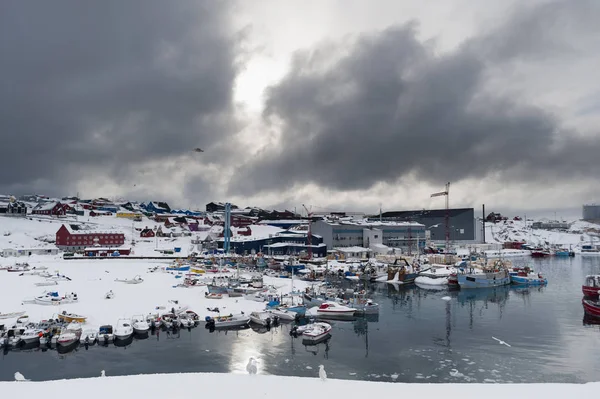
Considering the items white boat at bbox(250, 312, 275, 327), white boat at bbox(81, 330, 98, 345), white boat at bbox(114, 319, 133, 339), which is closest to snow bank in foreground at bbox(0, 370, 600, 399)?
white boat at bbox(81, 330, 98, 345)

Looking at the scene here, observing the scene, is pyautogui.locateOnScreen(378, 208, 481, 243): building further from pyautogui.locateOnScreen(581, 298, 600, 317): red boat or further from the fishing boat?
the fishing boat

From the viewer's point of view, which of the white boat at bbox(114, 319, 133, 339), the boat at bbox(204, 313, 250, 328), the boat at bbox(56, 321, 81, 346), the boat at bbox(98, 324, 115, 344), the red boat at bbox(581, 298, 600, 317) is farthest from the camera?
the red boat at bbox(581, 298, 600, 317)

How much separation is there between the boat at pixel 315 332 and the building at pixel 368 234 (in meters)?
55.1

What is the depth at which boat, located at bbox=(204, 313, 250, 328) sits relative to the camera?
2603 cm

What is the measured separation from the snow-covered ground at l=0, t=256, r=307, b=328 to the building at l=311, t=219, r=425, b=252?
1352 inches

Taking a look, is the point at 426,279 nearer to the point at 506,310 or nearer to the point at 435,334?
the point at 506,310

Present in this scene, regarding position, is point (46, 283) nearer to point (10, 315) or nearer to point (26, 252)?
point (10, 315)

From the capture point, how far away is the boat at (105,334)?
22.2 m

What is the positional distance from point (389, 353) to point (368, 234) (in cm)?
6374

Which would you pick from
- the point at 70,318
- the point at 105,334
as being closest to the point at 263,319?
the point at 105,334

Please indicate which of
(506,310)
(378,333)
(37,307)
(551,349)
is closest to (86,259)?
(37,307)

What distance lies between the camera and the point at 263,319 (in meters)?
26.9

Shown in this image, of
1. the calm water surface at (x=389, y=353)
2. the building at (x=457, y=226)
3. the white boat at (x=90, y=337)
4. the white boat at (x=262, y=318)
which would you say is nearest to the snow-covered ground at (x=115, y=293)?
the white boat at (x=90, y=337)

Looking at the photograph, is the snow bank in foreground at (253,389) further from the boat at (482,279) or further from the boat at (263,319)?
the boat at (482,279)
